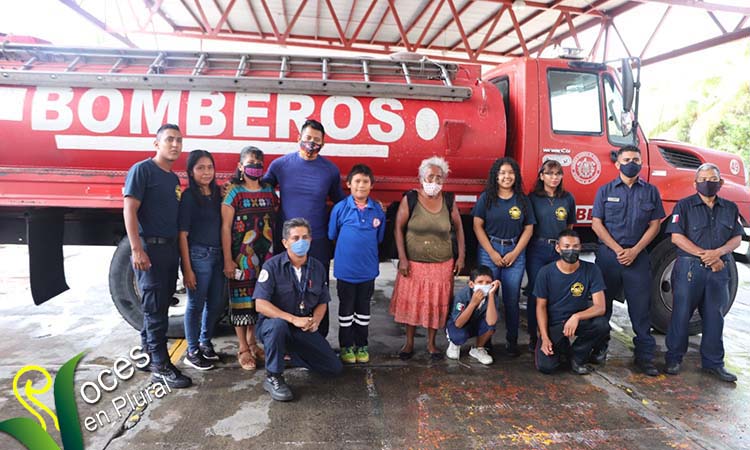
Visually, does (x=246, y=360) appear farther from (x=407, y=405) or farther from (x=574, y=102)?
(x=574, y=102)

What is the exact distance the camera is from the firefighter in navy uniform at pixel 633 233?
362 centimetres

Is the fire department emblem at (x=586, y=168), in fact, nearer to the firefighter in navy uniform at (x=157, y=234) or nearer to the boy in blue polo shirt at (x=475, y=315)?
the boy in blue polo shirt at (x=475, y=315)

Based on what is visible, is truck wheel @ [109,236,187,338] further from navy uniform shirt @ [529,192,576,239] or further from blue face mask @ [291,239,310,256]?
navy uniform shirt @ [529,192,576,239]

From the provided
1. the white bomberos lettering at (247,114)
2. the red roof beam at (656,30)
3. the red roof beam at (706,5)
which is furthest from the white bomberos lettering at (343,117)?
Result: the red roof beam at (656,30)

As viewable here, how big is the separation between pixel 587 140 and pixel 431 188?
5.72 ft

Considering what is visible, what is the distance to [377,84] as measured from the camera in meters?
4.00

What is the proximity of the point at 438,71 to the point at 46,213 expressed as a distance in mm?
3604

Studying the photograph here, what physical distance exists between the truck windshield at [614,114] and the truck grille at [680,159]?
1.51 feet

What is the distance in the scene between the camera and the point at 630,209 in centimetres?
362

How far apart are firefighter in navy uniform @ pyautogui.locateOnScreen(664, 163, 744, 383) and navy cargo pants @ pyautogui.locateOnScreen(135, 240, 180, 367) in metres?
3.71

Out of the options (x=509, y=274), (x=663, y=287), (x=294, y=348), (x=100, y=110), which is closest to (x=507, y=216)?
(x=509, y=274)

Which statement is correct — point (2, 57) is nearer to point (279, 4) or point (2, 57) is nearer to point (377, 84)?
point (377, 84)

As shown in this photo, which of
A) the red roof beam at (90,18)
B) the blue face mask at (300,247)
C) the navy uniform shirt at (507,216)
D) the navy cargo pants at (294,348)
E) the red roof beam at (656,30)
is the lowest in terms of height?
the navy cargo pants at (294,348)

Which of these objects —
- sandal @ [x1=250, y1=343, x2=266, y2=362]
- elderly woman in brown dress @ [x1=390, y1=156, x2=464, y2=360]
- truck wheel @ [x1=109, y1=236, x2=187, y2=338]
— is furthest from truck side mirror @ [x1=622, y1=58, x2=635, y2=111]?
truck wheel @ [x1=109, y1=236, x2=187, y2=338]
